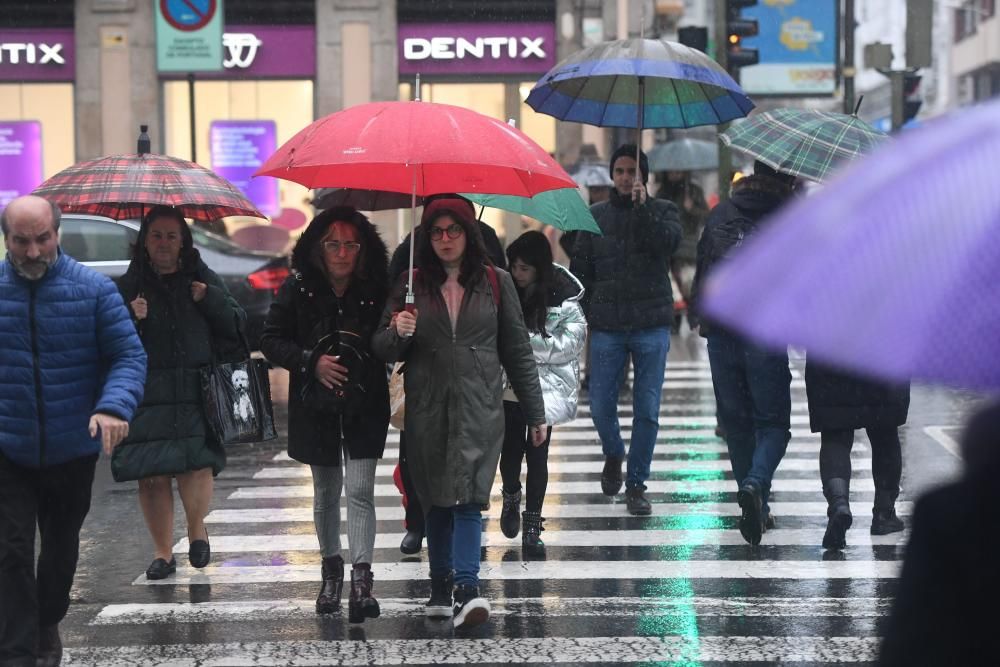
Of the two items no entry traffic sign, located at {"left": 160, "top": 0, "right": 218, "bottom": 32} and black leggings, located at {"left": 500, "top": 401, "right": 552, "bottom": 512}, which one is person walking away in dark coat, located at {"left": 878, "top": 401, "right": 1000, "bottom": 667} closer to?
black leggings, located at {"left": 500, "top": 401, "right": 552, "bottom": 512}

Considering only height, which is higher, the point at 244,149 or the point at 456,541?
the point at 244,149

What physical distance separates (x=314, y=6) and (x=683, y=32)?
411 inches

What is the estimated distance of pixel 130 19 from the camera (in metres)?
23.9

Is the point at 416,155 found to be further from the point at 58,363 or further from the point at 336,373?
the point at 58,363

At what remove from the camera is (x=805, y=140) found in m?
7.17

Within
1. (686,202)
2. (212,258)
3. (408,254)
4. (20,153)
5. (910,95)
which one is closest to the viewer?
(408,254)

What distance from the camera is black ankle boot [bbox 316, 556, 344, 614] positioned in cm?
617

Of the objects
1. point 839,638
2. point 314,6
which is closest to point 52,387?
point 839,638

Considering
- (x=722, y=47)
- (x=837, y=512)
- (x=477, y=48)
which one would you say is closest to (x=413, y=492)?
(x=837, y=512)

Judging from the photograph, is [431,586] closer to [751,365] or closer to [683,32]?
[751,365]

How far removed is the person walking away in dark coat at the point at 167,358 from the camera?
22.4 ft

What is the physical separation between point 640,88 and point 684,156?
12.0 meters

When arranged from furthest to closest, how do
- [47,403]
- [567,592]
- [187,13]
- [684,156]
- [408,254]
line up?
[684,156] → [187,13] → [408,254] → [567,592] → [47,403]

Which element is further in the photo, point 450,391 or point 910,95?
point 910,95
